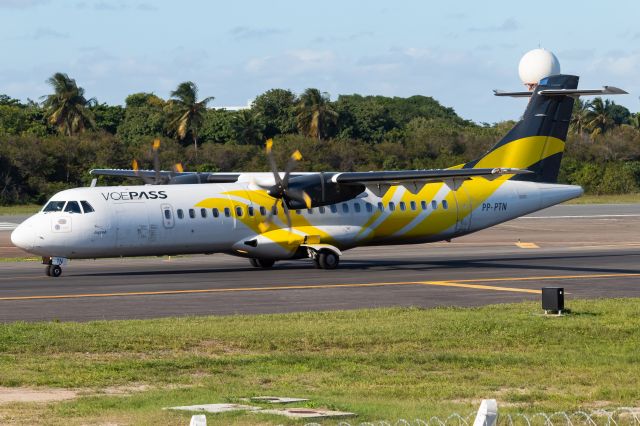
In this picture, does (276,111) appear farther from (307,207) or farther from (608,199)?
(307,207)

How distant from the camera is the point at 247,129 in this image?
91438mm

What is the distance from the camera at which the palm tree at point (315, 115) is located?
93.7 metres

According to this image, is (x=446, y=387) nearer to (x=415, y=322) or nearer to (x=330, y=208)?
(x=415, y=322)

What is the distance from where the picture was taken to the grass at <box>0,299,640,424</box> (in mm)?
13625

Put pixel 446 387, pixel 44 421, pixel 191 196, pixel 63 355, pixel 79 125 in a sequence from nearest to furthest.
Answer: pixel 44 421, pixel 446 387, pixel 63 355, pixel 191 196, pixel 79 125

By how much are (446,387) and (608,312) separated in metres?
9.08

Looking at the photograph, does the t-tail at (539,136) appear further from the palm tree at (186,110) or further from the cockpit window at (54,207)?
the palm tree at (186,110)

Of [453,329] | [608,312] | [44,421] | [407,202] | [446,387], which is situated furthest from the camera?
[407,202]

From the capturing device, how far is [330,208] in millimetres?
35312

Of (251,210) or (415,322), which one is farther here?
(251,210)

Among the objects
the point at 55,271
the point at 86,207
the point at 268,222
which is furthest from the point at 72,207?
the point at 268,222

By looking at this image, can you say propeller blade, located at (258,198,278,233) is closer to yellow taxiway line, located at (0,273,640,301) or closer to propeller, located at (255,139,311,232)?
propeller, located at (255,139,311,232)

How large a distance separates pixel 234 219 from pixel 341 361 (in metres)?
16.8

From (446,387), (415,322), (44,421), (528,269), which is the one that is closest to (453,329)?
(415,322)
